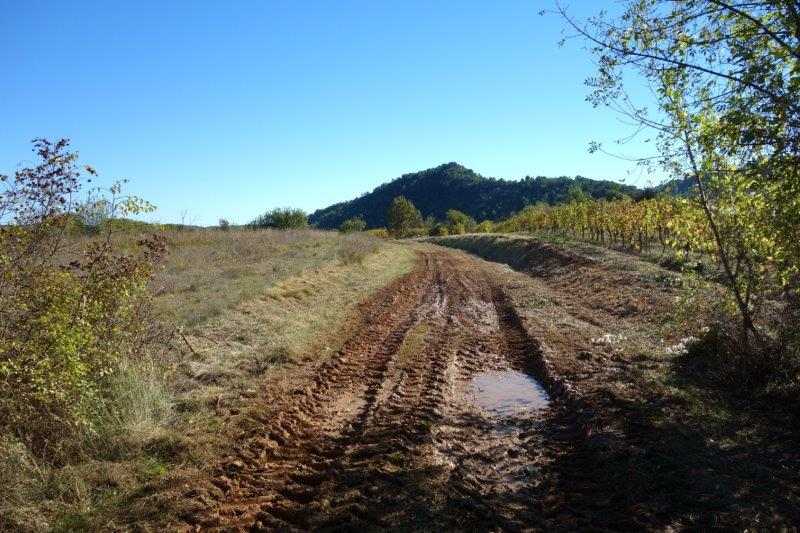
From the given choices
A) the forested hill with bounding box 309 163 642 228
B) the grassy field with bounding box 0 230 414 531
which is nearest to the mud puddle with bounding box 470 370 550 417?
the grassy field with bounding box 0 230 414 531

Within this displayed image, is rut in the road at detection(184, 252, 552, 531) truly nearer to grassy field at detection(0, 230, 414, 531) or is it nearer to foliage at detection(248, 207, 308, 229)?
grassy field at detection(0, 230, 414, 531)

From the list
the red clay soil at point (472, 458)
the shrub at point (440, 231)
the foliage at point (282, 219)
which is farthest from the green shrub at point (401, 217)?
the red clay soil at point (472, 458)

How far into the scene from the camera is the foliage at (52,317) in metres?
4.84

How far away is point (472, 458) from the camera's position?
18.7ft

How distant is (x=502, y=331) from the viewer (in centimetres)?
1191

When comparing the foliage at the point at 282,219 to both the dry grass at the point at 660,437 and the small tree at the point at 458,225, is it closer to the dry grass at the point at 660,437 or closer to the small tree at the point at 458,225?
the small tree at the point at 458,225

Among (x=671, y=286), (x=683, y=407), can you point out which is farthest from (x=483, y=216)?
(x=683, y=407)

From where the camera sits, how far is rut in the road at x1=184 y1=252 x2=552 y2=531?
4621 millimetres

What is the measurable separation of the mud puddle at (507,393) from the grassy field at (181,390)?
325cm

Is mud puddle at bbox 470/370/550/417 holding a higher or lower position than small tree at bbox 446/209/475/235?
lower

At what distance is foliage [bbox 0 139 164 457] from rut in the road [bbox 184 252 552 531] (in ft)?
6.07

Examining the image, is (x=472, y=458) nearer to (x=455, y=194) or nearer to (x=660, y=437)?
(x=660, y=437)

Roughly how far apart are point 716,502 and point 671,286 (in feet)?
37.6

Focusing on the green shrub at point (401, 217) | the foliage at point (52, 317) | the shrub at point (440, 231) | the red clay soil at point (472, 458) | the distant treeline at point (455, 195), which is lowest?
the red clay soil at point (472, 458)
